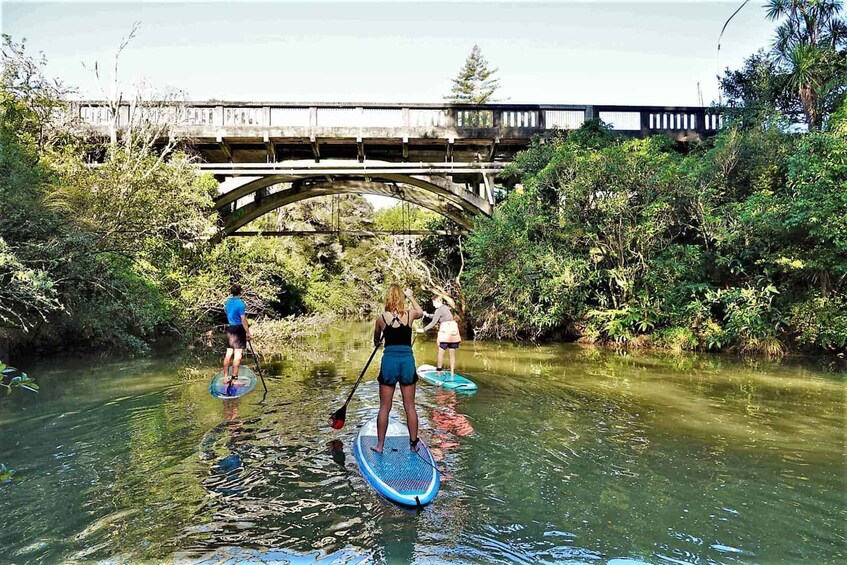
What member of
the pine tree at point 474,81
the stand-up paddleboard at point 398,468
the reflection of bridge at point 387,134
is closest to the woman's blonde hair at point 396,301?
the stand-up paddleboard at point 398,468

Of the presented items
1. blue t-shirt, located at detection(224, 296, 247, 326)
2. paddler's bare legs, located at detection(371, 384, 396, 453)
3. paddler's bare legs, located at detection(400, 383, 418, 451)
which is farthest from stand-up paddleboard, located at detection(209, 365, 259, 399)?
paddler's bare legs, located at detection(400, 383, 418, 451)

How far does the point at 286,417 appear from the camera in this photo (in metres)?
8.09

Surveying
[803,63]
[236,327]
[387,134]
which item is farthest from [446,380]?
[803,63]

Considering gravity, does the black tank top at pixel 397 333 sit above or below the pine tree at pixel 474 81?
below

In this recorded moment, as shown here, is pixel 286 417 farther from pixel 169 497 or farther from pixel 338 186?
pixel 338 186

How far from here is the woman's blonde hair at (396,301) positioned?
19.3ft

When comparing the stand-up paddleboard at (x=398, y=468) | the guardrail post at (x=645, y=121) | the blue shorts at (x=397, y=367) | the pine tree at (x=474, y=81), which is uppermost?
the pine tree at (x=474, y=81)

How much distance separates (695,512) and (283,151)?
1875 cm

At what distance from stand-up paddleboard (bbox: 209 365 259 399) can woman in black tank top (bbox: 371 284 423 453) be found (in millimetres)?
4301

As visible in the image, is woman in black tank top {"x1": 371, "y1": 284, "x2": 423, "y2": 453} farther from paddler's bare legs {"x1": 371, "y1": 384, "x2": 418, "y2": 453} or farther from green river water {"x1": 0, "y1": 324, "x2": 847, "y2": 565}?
green river water {"x1": 0, "y1": 324, "x2": 847, "y2": 565}

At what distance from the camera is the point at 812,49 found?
17609 mm

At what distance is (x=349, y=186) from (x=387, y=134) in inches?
187

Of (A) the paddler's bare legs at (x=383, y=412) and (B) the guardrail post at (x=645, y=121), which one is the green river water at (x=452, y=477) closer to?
(A) the paddler's bare legs at (x=383, y=412)

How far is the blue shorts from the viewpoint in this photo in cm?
580
